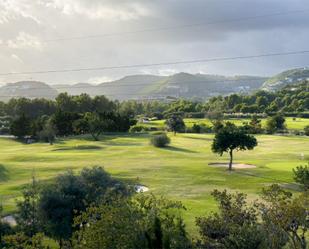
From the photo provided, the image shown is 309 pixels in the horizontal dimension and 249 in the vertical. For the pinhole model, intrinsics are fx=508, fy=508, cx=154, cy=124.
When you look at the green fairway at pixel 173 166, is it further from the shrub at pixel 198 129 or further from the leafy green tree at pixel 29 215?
the shrub at pixel 198 129

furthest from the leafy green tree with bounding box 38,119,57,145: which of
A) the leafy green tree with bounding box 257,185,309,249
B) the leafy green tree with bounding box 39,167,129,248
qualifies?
the leafy green tree with bounding box 257,185,309,249

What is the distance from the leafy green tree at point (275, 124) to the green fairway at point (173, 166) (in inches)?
1276

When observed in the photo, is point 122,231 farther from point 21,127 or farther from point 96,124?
point 21,127

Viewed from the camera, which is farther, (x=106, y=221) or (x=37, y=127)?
(x=37, y=127)

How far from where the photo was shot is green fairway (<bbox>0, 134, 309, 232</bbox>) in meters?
57.3

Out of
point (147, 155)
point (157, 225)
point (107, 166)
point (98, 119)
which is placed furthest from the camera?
point (98, 119)

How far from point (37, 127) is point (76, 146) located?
3216 centimetres

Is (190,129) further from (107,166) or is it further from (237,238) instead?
(237,238)

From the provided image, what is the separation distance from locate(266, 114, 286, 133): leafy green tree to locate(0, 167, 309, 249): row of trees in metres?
120

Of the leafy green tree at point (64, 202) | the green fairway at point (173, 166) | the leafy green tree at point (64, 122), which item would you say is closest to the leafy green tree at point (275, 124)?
the green fairway at point (173, 166)

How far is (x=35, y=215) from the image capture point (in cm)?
3662

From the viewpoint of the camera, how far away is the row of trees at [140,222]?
2380 cm

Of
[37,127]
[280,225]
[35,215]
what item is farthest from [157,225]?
[37,127]

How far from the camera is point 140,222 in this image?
24531 millimetres
